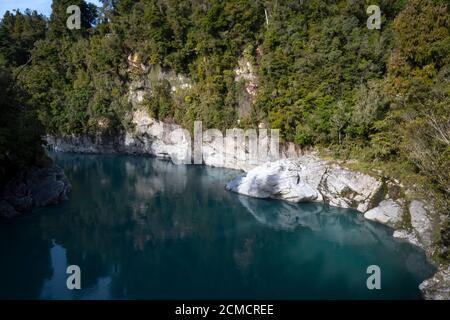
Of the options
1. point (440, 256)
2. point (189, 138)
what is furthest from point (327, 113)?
point (189, 138)

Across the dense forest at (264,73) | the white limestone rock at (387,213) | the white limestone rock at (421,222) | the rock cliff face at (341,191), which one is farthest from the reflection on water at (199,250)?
the dense forest at (264,73)

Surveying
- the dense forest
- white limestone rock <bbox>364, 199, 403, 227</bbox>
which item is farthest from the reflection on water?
the dense forest

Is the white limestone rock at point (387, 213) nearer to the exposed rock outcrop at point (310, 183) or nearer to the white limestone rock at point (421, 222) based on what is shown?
the exposed rock outcrop at point (310, 183)

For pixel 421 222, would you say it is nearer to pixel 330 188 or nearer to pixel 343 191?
pixel 343 191

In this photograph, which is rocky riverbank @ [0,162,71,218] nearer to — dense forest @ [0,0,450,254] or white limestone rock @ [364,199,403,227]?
dense forest @ [0,0,450,254]
